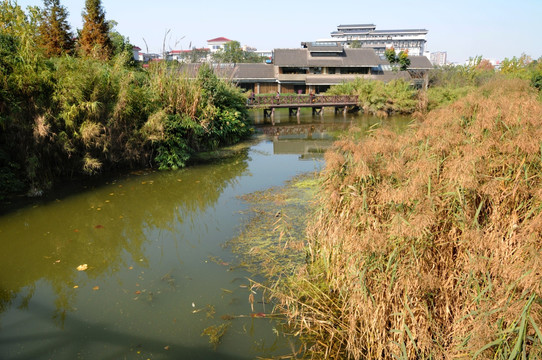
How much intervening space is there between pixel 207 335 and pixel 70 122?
6.44 metres

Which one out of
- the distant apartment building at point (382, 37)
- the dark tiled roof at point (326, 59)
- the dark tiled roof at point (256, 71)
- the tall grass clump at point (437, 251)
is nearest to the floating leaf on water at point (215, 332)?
the tall grass clump at point (437, 251)

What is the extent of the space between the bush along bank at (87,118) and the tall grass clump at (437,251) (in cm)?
673

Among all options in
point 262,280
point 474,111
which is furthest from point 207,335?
point 474,111

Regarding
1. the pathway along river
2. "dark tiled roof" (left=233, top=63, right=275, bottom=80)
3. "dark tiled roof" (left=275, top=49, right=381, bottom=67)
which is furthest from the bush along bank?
"dark tiled roof" (left=275, top=49, right=381, bottom=67)

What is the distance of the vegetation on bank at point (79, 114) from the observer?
7891mm

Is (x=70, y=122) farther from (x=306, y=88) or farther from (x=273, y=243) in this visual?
(x=306, y=88)

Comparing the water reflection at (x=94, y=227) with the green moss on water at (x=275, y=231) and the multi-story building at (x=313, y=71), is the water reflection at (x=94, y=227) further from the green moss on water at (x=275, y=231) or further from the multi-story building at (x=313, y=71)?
the multi-story building at (x=313, y=71)

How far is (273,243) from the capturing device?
18.9 ft

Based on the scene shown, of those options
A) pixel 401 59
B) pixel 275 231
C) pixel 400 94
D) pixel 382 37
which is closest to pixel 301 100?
pixel 400 94

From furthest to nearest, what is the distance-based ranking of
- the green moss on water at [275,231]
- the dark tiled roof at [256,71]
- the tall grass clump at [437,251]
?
the dark tiled roof at [256,71], the green moss on water at [275,231], the tall grass clump at [437,251]

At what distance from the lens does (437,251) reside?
3.22 metres

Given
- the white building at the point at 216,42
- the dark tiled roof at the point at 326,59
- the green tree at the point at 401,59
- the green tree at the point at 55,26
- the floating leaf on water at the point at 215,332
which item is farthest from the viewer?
the white building at the point at 216,42

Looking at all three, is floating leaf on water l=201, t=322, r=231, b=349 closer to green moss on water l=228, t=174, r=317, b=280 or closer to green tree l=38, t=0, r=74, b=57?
green moss on water l=228, t=174, r=317, b=280

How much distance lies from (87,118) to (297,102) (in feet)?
53.6
